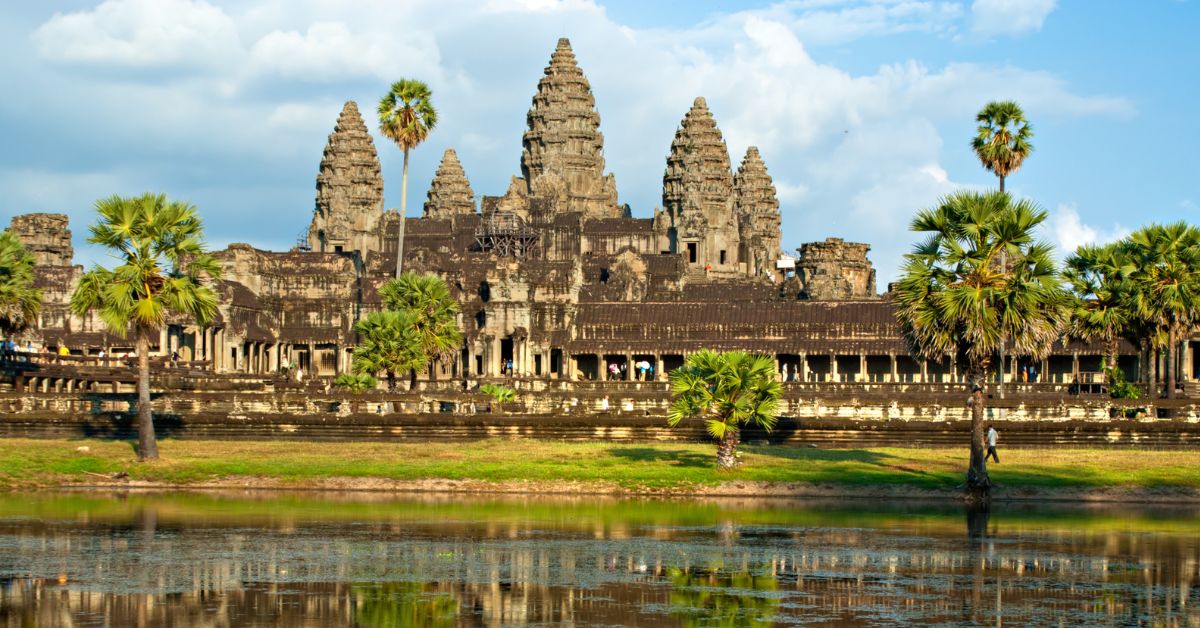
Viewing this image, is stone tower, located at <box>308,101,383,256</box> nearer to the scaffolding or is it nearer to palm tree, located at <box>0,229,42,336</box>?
the scaffolding

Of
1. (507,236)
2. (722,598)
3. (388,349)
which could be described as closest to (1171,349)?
(388,349)

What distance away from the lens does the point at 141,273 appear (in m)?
44.4

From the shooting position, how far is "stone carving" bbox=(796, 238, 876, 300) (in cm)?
11412

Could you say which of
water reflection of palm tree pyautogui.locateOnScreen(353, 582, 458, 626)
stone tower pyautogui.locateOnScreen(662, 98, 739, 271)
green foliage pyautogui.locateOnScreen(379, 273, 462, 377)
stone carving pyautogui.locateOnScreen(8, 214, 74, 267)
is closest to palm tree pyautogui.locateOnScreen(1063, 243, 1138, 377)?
green foliage pyautogui.locateOnScreen(379, 273, 462, 377)

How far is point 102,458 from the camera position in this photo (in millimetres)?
43594

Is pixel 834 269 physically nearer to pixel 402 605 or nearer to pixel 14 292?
pixel 14 292

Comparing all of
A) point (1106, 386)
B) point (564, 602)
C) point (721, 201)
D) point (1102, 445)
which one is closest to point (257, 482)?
point (564, 602)

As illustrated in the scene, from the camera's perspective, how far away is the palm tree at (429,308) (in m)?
72.5

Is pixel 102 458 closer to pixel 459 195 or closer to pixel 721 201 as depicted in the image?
pixel 721 201

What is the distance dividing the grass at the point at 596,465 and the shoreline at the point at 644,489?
0.20 m

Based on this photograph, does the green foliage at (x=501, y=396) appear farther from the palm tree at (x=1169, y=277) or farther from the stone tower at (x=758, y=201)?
the stone tower at (x=758, y=201)

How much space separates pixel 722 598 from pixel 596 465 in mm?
18772

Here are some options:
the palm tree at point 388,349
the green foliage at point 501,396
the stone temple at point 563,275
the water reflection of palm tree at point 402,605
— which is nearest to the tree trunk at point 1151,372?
the stone temple at point 563,275

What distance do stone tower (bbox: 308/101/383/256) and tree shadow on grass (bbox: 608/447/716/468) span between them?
90.7 m
